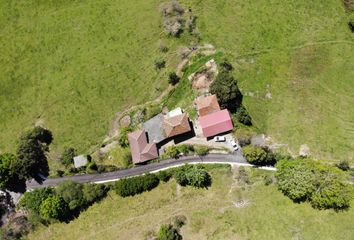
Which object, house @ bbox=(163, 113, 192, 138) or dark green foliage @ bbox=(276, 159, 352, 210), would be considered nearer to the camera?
dark green foliage @ bbox=(276, 159, 352, 210)

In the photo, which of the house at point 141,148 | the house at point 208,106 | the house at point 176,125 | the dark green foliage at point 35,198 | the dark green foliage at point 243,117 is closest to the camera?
the dark green foliage at point 35,198

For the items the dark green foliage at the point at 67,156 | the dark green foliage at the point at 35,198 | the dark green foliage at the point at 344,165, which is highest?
the dark green foliage at the point at 67,156

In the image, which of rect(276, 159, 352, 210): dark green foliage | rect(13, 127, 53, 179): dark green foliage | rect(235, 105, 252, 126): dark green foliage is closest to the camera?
rect(276, 159, 352, 210): dark green foliage

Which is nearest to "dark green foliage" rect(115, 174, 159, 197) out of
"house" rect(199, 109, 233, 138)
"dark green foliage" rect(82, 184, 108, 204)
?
"dark green foliage" rect(82, 184, 108, 204)

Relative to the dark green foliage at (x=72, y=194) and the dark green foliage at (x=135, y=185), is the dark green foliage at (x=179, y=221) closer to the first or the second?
the dark green foliage at (x=135, y=185)

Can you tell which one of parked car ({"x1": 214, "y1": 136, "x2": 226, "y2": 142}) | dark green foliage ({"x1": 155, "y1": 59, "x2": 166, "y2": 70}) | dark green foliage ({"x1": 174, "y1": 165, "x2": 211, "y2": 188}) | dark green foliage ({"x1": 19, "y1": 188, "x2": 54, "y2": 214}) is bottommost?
dark green foliage ({"x1": 174, "y1": 165, "x2": 211, "y2": 188})

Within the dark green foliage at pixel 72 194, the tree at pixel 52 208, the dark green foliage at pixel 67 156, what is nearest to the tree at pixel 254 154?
the dark green foliage at pixel 72 194

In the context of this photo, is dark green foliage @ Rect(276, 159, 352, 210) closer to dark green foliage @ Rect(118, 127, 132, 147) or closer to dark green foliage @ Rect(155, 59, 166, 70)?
dark green foliage @ Rect(118, 127, 132, 147)
